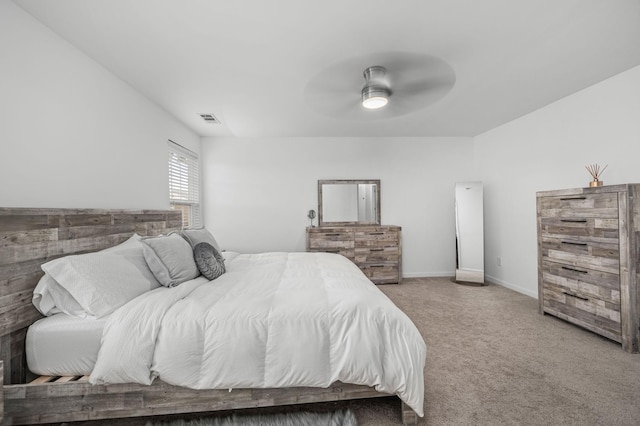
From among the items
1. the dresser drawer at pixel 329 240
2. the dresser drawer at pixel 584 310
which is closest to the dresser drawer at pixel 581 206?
the dresser drawer at pixel 584 310

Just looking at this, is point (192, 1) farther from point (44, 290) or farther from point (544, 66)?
point (544, 66)

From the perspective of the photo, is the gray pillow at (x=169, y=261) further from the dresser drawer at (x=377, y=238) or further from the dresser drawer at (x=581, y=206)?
the dresser drawer at (x=581, y=206)

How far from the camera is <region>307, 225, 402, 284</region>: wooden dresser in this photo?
4.09m

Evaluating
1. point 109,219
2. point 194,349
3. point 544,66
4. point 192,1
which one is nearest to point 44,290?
point 109,219

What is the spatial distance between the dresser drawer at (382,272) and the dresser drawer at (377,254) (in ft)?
0.26

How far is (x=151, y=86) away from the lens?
102 inches

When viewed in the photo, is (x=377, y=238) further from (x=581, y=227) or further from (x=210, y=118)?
(x=210, y=118)

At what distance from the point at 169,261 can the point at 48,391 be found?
33.6 inches

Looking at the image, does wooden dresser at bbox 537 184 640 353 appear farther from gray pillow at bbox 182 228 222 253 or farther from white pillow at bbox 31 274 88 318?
white pillow at bbox 31 274 88 318

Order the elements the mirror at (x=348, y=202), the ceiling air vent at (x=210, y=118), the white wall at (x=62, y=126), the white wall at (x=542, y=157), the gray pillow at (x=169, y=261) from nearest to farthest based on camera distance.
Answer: the white wall at (x=62, y=126)
the gray pillow at (x=169, y=261)
the white wall at (x=542, y=157)
the ceiling air vent at (x=210, y=118)
the mirror at (x=348, y=202)

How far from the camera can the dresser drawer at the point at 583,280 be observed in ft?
7.14

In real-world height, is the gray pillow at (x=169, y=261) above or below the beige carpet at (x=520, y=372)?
above

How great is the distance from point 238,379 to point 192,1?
7.00ft

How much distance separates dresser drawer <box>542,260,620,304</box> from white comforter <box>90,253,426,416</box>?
2.03 metres
